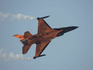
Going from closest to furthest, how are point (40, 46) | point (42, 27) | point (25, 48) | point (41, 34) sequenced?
1. point (41, 34)
2. point (42, 27)
3. point (25, 48)
4. point (40, 46)

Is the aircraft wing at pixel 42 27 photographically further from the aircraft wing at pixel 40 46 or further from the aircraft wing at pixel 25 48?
the aircraft wing at pixel 25 48

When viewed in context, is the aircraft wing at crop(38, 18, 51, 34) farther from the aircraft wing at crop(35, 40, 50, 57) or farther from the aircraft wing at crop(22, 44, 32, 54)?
the aircraft wing at crop(22, 44, 32, 54)

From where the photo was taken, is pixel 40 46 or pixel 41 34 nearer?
pixel 41 34

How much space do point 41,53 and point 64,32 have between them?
7509mm

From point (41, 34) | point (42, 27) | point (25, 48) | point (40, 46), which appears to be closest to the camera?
point (41, 34)

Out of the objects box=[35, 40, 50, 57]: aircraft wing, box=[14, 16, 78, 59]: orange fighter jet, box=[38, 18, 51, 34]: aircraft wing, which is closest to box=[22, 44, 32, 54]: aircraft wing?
box=[14, 16, 78, 59]: orange fighter jet

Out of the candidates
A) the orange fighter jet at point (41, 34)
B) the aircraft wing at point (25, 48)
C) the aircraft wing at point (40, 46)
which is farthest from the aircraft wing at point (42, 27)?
the aircraft wing at point (25, 48)

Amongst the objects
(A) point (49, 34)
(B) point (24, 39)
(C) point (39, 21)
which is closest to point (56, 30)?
(A) point (49, 34)

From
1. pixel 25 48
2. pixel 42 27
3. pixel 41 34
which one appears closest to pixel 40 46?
pixel 41 34

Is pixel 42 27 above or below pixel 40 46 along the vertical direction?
above

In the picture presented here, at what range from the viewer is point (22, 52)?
139 ft

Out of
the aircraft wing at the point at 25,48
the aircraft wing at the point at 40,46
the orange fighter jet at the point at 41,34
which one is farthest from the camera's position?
the aircraft wing at the point at 40,46

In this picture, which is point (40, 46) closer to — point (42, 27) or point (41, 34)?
point (41, 34)

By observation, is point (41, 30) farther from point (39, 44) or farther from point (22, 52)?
point (22, 52)
